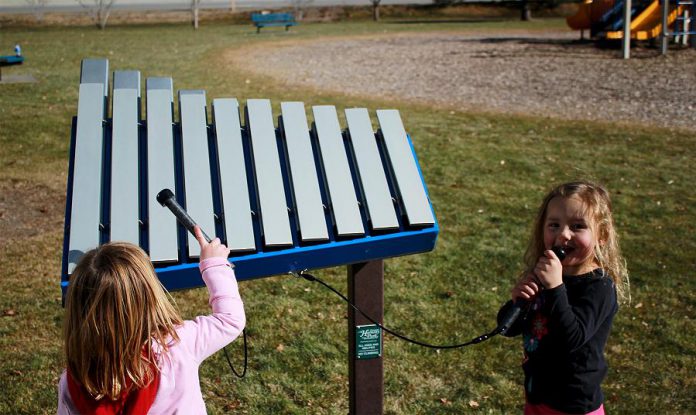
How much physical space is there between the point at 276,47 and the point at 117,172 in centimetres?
2186

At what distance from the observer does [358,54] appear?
73.9 ft

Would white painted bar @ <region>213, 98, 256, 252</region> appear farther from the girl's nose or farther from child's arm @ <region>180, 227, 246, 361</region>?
the girl's nose

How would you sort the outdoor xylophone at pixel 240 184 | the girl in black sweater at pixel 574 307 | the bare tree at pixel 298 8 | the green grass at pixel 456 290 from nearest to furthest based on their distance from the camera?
the girl in black sweater at pixel 574 307
the outdoor xylophone at pixel 240 184
the green grass at pixel 456 290
the bare tree at pixel 298 8

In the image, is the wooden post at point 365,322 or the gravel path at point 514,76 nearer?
the wooden post at point 365,322

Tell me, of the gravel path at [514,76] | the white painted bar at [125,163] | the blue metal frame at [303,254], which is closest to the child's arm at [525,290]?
the blue metal frame at [303,254]

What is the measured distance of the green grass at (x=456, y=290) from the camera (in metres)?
4.93

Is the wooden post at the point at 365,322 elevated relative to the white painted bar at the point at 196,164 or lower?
lower

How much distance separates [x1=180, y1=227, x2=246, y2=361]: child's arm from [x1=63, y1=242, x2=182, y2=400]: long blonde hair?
172 mm

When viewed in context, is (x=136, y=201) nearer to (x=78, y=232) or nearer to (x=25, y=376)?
(x=78, y=232)

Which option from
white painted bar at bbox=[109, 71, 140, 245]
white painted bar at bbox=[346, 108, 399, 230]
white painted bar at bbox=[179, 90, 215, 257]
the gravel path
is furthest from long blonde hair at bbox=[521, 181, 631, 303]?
the gravel path

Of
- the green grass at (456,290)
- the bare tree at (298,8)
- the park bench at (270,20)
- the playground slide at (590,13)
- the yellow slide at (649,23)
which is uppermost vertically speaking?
the bare tree at (298,8)

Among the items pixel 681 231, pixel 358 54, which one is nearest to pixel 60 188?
pixel 681 231

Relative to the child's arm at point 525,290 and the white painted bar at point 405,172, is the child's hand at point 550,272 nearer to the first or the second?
the child's arm at point 525,290

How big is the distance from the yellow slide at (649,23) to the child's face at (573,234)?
19576 mm
